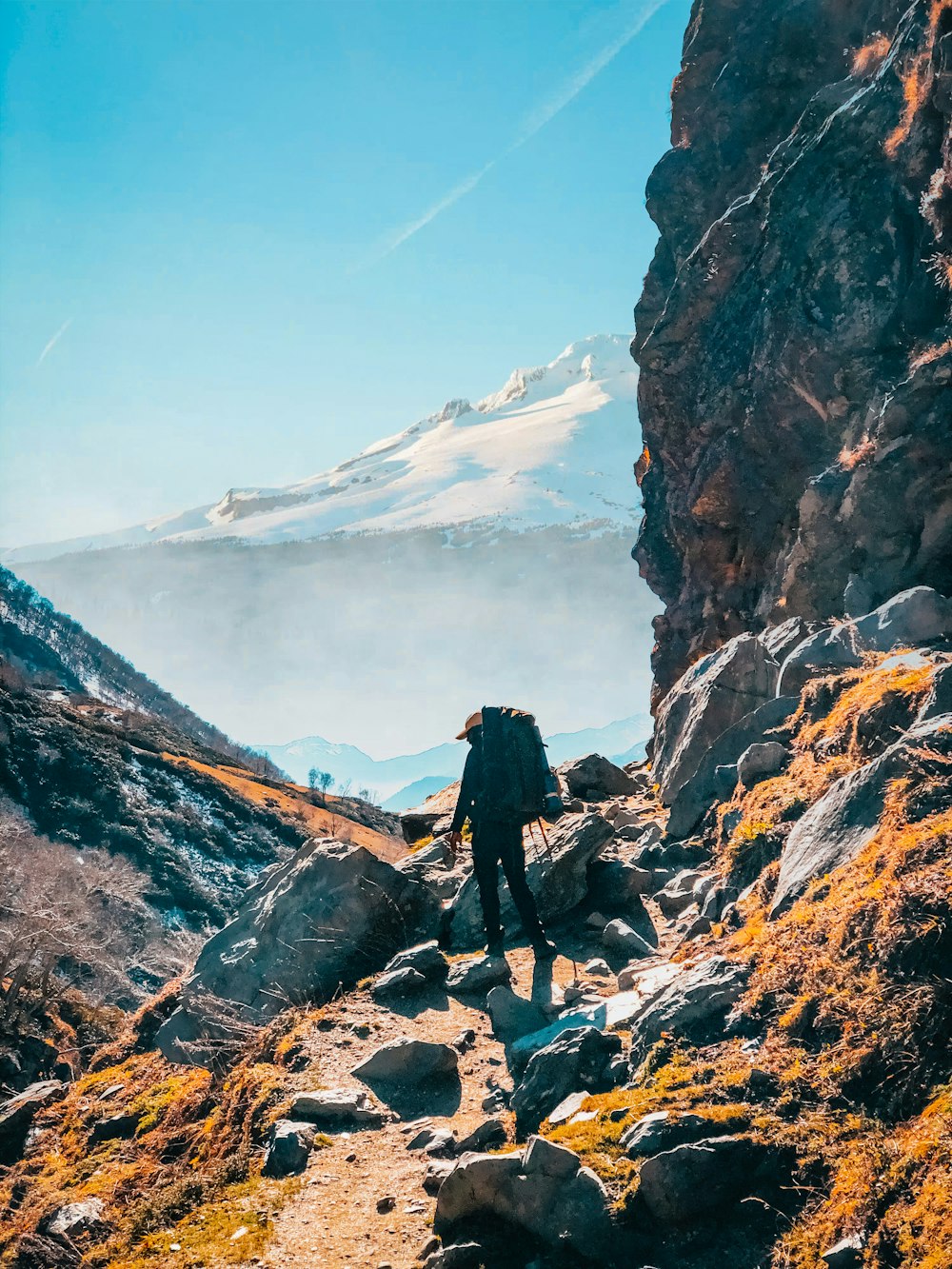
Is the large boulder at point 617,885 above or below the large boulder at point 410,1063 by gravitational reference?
above

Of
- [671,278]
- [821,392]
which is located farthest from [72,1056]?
[671,278]

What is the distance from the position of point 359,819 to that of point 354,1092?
89095 mm

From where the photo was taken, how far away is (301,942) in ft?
32.8

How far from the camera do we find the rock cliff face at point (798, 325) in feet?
46.0

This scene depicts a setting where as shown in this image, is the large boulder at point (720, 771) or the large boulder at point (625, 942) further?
the large boulder at point (720, 771)

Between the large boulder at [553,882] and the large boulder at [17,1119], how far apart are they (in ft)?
14.8

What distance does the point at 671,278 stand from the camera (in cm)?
2691

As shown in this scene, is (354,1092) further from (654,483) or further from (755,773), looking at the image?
(654,483)

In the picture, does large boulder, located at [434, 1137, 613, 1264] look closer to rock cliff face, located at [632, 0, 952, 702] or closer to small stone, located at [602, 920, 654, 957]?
small stone, located at [602, 920, 654, 957]

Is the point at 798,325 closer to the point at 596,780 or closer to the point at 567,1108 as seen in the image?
the point at 596,780

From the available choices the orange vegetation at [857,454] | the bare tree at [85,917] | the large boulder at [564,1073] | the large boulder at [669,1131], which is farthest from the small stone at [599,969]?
the bare tree at [85,917]

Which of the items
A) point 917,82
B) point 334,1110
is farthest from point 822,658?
point 917,82

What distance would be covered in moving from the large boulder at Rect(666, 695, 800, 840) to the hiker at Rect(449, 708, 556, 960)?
3.10 m

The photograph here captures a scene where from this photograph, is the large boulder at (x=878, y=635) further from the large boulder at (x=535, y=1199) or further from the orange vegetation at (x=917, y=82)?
the orange vegetation at (x=917, y=82)
